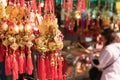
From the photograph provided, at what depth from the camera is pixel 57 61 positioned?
10.4 feet

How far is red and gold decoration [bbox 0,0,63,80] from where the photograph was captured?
2.92 m

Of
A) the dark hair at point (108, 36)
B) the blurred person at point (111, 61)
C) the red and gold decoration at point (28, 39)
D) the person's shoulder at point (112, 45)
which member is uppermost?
the red and gold decoration at point (28, 39)

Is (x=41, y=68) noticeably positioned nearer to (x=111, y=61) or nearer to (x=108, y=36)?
(x=111, y=61)

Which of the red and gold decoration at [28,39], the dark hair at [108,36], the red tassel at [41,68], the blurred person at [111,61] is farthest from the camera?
the dark hair at [108,36]

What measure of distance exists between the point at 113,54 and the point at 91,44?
1.94m

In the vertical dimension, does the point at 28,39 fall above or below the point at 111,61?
above

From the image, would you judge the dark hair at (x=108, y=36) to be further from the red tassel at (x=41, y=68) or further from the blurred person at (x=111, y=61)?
the red tassel at (x=41, y=68)

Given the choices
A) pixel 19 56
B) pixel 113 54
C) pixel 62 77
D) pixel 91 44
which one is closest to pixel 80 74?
pixel 91 44

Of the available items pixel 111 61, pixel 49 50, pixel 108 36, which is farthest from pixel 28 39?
pixel 108 36

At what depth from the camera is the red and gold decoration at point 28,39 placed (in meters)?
2.92

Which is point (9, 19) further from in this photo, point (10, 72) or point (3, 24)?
point (10, 72)

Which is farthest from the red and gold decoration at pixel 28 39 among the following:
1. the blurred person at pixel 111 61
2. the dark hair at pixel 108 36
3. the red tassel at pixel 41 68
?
the dark hair at pixel 108 36

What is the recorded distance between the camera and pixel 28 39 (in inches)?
117

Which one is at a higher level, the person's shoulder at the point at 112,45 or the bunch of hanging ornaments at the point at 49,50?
the bunch of hanging ornaments at the point at 49,50
